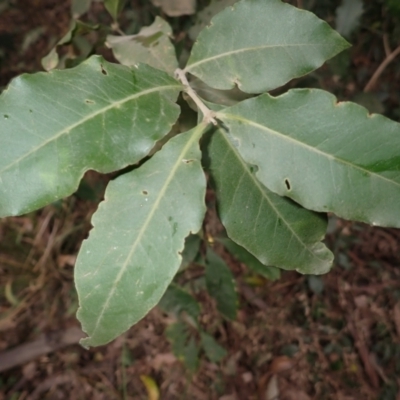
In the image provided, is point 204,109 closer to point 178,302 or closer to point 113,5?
point 113,5

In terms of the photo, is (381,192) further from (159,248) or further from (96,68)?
(96,68)

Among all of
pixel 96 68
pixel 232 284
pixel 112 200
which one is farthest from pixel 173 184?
pixel 232 284

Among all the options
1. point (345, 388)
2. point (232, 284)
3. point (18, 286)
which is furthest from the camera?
point (18, 286)

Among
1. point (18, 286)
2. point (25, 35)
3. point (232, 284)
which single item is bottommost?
point (18, 286)

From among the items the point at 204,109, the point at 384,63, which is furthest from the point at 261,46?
the point at 384,63

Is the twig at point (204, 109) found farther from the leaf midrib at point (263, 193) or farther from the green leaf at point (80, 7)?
the green leaf at point (80, 7)

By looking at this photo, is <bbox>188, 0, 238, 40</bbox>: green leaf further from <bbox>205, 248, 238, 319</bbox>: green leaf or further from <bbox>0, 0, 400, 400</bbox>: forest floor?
<bbox>0, 0, 400, 400</bbox>: forest floor
